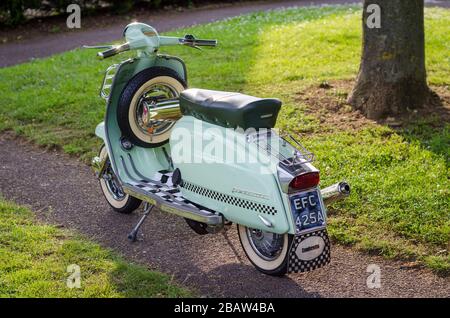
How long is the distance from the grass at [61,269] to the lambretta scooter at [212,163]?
414 millimetres

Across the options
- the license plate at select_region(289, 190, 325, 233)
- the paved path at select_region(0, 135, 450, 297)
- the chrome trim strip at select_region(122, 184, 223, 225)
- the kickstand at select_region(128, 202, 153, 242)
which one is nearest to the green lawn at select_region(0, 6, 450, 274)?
the paved path at select_region(0, 135, 450, 297)

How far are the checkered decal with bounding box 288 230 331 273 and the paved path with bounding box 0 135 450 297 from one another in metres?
0.16

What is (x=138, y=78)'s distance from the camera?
5102mm

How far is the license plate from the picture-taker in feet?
13.3

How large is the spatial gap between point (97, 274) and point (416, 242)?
79.6 inches

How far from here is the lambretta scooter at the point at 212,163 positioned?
4.11 meters

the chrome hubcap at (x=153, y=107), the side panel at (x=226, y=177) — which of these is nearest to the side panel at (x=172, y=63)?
the chrome hubcap at (x=153, y=107)

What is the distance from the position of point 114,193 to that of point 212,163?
1.36 m

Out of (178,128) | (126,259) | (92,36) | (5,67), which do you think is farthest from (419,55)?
(92,36)

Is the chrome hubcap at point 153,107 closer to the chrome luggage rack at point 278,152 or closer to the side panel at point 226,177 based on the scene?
the side panel at point 226,177

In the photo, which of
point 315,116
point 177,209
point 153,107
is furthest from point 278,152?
point 315,116
